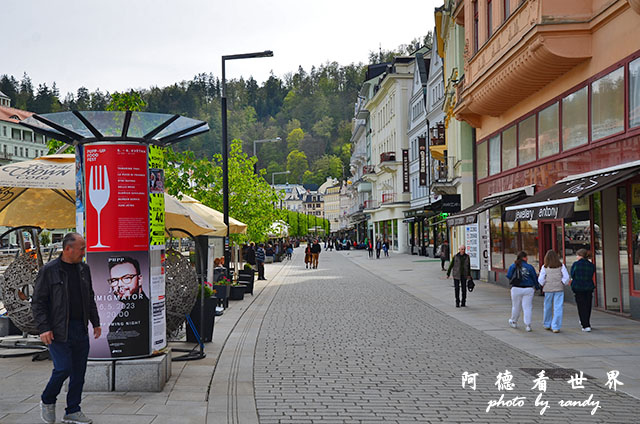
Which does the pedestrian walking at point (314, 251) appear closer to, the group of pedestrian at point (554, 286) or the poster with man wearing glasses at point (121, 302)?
the group of pedestrian at point (554, 286)

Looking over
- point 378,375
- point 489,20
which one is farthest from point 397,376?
point 489,20

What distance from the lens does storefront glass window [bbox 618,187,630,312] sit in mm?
14438

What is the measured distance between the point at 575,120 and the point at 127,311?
12463 mm

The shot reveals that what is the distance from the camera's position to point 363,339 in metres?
12.2

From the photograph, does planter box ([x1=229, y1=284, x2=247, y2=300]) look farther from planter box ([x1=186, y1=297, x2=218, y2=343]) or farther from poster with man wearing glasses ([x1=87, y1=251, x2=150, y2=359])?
poster with man wearing glasses ([x1=87, y1=251, x2=150, y2=359])

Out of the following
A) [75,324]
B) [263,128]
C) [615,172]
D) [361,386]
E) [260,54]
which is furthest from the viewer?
[263,128]

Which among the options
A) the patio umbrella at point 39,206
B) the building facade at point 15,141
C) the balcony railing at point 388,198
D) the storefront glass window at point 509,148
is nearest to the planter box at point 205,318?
the patio umbrella at point 39,206

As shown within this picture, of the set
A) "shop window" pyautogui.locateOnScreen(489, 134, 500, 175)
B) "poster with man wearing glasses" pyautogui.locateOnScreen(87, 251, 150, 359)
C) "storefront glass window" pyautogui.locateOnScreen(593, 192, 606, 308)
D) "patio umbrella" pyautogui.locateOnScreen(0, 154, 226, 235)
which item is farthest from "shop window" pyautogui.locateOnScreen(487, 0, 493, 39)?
"poster with man wearing glasses" pyautogui.locateOnScreen(87, 251, 150, 359)

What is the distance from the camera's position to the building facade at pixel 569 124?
13.9 meters

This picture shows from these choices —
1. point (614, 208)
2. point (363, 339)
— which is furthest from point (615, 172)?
point (363, 339)

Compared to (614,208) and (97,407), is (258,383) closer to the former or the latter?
(97,407)

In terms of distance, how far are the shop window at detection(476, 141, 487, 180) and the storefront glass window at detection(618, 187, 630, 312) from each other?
10575mm

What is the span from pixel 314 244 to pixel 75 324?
112 ft

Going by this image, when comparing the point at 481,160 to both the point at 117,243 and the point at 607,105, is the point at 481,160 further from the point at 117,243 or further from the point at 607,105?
the point at 117,243
